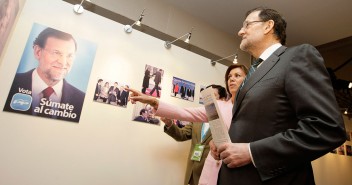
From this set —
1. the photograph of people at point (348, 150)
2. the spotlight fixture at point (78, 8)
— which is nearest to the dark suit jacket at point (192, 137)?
the spotlight fixture at point (78, 8)

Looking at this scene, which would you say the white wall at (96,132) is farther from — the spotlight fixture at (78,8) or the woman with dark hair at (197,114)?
the woman with dark hair at (197,114)

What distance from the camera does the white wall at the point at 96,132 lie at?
156 centimetres

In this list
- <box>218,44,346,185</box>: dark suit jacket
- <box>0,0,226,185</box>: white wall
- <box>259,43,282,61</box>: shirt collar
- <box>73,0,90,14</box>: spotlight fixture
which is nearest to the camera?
<box>218,44,346,185</box>: dark suit jacket

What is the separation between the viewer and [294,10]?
2648 mm

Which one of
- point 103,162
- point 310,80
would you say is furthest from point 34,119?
point 310,80

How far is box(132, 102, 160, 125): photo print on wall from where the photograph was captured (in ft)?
6.77

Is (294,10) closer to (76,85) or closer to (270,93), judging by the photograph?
(270,93)

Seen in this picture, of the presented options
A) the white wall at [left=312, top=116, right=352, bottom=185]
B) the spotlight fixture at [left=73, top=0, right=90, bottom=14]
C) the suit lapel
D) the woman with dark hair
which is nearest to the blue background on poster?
the spotlight fixture at [left=73, top=0, right=90, bottom=14]

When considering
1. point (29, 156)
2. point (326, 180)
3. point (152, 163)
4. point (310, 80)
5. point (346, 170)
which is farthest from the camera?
point (346, 170)

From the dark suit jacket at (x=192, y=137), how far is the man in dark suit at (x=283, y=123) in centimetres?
104

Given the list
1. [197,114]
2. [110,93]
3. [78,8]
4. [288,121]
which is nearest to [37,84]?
[110,93]

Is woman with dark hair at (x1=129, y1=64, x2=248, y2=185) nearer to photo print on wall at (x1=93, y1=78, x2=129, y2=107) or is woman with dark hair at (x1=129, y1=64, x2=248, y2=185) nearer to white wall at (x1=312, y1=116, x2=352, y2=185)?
photo print on wall at (x1=93, y1=78, x2=129, y2=107)

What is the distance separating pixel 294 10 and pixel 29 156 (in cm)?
313

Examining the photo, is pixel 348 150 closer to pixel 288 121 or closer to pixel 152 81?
pixel 152 81
